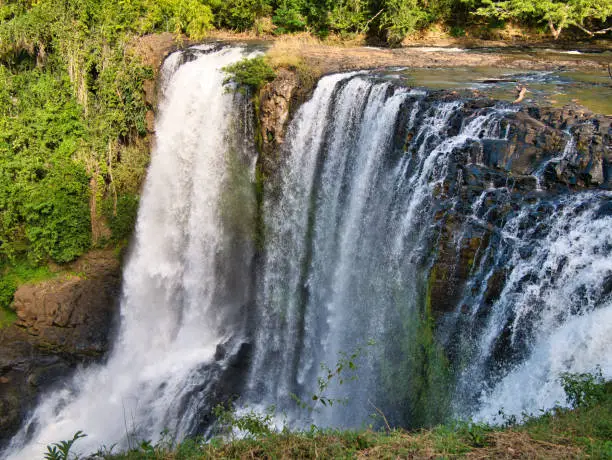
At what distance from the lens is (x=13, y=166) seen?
1650 centimetres

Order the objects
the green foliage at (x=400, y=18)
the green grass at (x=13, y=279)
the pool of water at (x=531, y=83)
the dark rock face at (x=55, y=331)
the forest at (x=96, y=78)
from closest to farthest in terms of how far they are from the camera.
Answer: the pool of water at (x=531, y=83)
the dark rock face at (x=55, y=331)
the green grass at (x=13, y=279)
the forest at (x=96, y=78)
the green foliage at (x=400, y=18)

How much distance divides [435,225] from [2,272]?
12567 mm

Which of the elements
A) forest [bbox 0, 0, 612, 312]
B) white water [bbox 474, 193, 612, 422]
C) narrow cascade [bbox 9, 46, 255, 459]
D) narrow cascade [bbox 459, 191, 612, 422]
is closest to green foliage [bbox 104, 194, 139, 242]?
forest [bbox 0, 0, 612, 312]

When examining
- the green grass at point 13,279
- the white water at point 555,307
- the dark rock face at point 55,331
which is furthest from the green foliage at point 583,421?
the green grass at point 13,279

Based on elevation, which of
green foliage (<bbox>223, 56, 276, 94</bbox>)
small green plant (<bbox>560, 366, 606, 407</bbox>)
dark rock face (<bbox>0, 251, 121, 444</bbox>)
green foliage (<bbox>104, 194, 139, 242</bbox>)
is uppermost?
green foliage (<bbox>223, 56, 276, 94</bbox>)

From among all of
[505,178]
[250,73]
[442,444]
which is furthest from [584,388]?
[250,73]

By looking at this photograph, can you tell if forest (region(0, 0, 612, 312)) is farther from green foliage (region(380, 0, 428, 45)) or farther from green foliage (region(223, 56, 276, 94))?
green foliage (region(223, 56, 276, 94))

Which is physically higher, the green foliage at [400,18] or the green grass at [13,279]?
the green foliage at [400,18]

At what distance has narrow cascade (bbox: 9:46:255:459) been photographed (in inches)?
537

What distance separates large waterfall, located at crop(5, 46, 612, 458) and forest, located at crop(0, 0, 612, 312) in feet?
4.89

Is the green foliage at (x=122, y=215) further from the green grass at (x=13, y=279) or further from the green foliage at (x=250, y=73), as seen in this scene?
the green foliage at (x=250, y=73)

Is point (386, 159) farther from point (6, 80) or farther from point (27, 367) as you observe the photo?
point (6, 80)

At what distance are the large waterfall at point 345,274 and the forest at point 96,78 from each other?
4.89 feet

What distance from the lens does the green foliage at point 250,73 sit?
1419 centimetres
